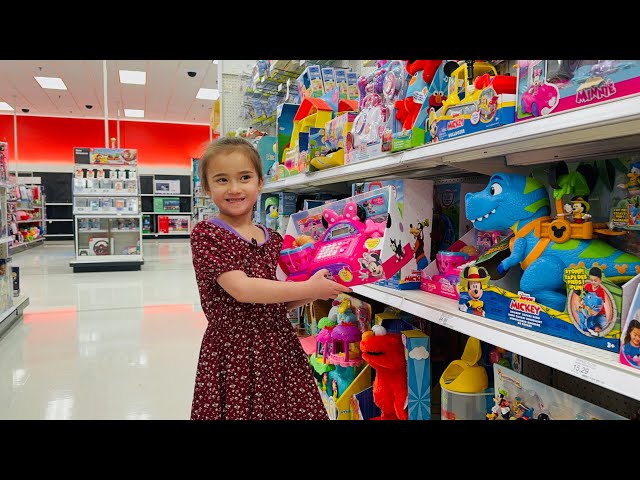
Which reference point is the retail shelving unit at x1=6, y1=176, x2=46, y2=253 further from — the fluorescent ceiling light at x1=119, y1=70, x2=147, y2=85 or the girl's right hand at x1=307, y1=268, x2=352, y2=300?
the girl's right hand at x1=307, y1=268, x2=352, y2=300

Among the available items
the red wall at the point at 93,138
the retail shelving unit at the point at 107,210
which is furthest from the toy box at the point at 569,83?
the red wall at the point at 93,138

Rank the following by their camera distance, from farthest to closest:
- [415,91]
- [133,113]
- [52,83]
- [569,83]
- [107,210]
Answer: [133,113]
[52,83]
[107,210]
[415,91]
[569,83]

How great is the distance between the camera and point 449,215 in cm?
170

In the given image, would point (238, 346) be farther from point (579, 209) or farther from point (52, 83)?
point (52, 83)

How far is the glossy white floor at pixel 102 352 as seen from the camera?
7.64ft

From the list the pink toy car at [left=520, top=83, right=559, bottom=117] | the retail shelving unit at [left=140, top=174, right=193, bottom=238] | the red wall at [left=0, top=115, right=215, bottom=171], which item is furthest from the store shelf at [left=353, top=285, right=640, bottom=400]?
the retail shelving unit at [left=140, top=174, right=193, bottom=238]

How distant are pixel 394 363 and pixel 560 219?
812 mm

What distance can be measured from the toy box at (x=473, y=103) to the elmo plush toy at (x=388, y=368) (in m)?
0.72

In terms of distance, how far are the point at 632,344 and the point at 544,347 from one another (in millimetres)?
159

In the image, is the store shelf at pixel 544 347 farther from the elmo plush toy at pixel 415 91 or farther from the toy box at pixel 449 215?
the elmo plush toy at pixel 415 91

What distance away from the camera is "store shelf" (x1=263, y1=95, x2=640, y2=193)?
2.55 ft

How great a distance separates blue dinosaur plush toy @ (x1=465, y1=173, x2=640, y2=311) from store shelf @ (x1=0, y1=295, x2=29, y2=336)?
367 cm

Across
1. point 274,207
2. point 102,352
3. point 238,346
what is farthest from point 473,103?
point 102,352
